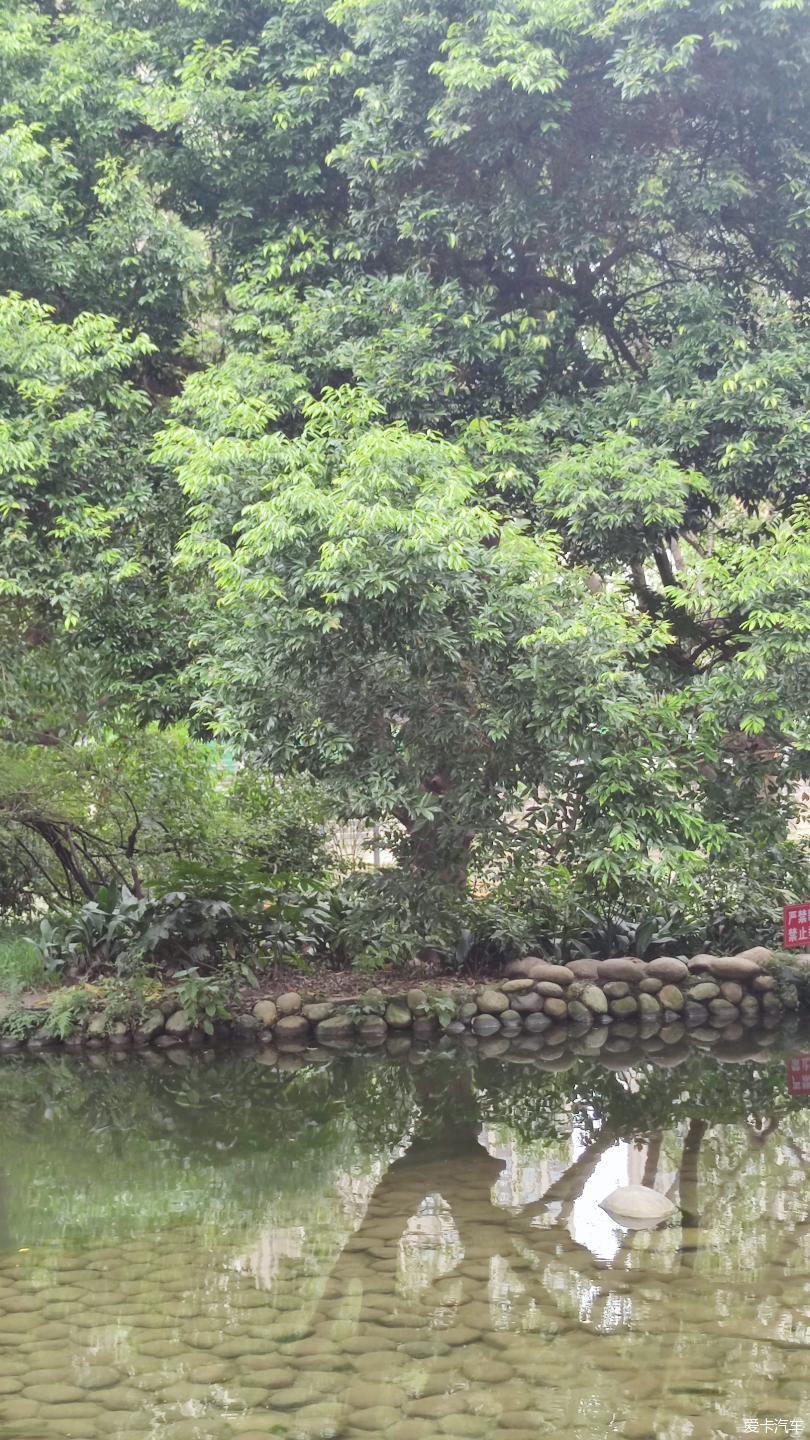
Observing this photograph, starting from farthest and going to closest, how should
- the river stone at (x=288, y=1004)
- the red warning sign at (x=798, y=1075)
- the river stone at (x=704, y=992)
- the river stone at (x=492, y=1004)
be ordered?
the river stone at (x=704, y=992) → the river stone at (x=492, y=1004) → the river stone at (x=288, y=1004) → the red warning sign at (x=798, y=1075)

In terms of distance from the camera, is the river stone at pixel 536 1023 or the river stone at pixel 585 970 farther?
the river stone at pixel 585 970

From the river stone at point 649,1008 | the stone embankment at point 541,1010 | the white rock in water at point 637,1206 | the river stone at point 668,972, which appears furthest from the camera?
the river stone at point 668,972

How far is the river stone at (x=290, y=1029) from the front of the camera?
11516 millimetres

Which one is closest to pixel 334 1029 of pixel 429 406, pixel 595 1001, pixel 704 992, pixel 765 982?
pixel 595 1001

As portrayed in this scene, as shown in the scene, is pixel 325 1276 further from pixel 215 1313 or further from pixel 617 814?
pixel 617 814

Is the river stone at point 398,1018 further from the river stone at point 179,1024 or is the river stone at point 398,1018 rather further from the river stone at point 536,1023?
the river stone at point 179,1024

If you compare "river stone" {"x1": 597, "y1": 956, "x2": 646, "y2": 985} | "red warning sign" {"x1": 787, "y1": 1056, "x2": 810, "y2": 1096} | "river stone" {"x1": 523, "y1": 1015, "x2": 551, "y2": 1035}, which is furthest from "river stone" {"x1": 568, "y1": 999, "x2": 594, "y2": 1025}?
"red warning sign" {"x1": 787, "y1": 1056, "x2": 810, "y2": 1096}

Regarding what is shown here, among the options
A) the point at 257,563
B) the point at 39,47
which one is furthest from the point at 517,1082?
the point at 39,47

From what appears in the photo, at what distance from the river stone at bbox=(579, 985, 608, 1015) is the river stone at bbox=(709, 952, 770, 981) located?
1.21 metres

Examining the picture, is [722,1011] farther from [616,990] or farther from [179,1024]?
[179,1024]

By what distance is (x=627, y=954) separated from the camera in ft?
42.3

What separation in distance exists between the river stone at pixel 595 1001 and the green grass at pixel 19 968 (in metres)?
5.24

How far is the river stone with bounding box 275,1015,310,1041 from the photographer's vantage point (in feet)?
37.8

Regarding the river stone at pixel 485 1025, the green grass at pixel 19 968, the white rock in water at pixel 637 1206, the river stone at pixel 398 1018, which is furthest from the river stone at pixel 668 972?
the green grass at pixel 19 968
